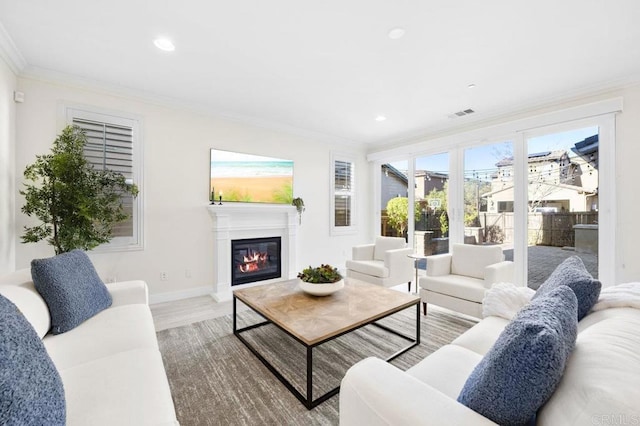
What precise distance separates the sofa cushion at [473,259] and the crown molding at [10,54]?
15.5 feet

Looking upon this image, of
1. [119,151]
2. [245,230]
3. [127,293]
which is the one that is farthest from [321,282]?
[119,151]

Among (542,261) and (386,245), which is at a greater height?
(386,245)

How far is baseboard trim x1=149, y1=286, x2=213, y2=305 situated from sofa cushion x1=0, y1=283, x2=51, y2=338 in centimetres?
189

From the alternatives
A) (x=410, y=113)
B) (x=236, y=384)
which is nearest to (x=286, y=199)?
(x=410, y=113)

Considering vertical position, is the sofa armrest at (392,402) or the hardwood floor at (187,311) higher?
the sofa armrest at (392,402)

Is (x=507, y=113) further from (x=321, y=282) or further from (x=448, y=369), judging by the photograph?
(x=448, y=369)

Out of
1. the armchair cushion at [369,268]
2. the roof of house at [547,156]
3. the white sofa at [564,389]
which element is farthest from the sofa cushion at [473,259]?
the white sofa at [564,389]

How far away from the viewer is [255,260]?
4223 mm

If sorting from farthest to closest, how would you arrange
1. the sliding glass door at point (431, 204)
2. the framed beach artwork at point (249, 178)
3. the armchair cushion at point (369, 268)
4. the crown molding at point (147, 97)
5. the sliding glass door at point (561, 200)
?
the sliding glass door at point (431, 204) → the framed beach artwork at point (249, 178) → the armchair cushion at point (369, 268) → the sliding glass door at point (561, 200) → the crown molding at point (147, 97)

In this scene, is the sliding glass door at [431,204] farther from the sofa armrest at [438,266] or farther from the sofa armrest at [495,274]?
the sofa armrest at [495,274]

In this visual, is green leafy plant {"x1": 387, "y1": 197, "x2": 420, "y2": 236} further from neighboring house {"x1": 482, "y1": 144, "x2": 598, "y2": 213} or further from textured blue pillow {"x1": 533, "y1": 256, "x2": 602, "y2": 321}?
textured blue pillow {"x1": 533, "y1": 256, "x2": 602, "y2": 321}

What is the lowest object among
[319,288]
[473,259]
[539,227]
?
[319,288]

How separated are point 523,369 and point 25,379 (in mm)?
1344

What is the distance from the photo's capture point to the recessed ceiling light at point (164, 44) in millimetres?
2293
